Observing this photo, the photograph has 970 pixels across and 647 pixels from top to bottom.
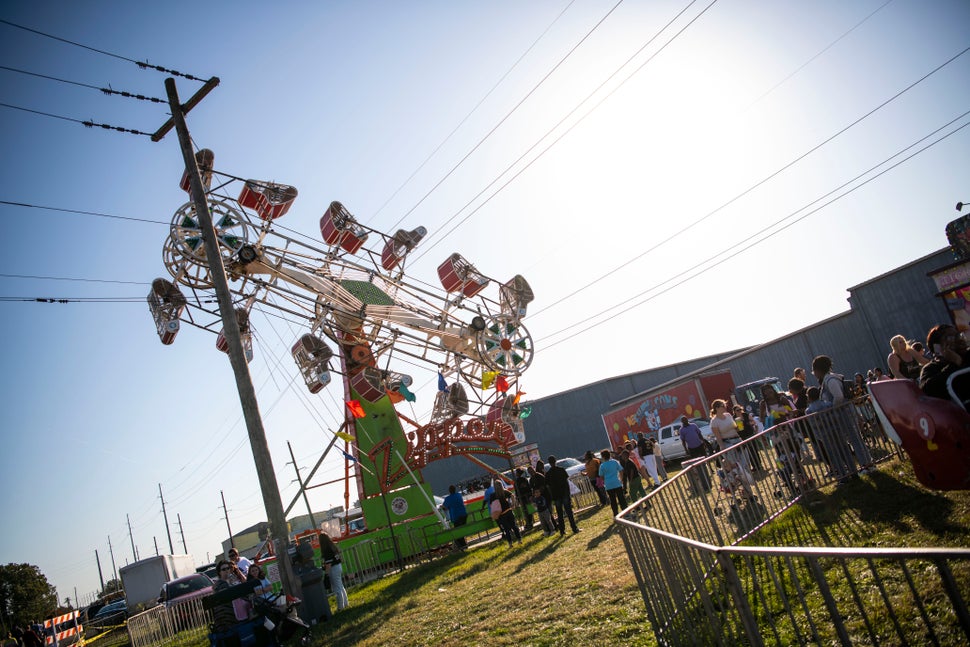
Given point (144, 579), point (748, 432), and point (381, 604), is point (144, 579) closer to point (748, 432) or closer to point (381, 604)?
point (381, 604)

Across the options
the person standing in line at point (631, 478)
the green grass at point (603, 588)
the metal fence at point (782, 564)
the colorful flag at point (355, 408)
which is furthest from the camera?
the colorful flag at point (355, 408)

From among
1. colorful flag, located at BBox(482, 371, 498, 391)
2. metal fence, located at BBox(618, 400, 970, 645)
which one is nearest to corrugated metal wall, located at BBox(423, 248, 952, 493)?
colorful flag, located at BBox(482, 371, 498, 391)

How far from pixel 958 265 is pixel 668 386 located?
13.1 m

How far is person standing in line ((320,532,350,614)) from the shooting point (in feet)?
39.9

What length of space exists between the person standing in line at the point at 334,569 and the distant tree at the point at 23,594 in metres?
48.8

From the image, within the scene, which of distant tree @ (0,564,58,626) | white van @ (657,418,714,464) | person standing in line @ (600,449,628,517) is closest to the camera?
person standing in line @ (600,449,628,517)

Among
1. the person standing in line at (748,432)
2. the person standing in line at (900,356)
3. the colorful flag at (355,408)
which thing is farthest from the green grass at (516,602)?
the colorful flag at (355,408)

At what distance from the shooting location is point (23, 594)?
50.0 meters

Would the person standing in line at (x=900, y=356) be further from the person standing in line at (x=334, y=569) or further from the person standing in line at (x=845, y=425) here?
the person standing in line at (x=334, y=569)

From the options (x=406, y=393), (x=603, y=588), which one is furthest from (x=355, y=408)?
(x=603, y=588)

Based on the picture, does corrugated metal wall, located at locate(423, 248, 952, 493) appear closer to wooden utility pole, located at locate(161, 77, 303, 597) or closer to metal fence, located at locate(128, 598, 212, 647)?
wooden utility pole, located at locate(161, 77, 303, 597)

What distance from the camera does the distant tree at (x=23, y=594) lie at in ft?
157

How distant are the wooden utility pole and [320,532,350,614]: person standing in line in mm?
1515

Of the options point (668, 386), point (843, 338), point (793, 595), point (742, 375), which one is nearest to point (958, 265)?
point (843, 338)
